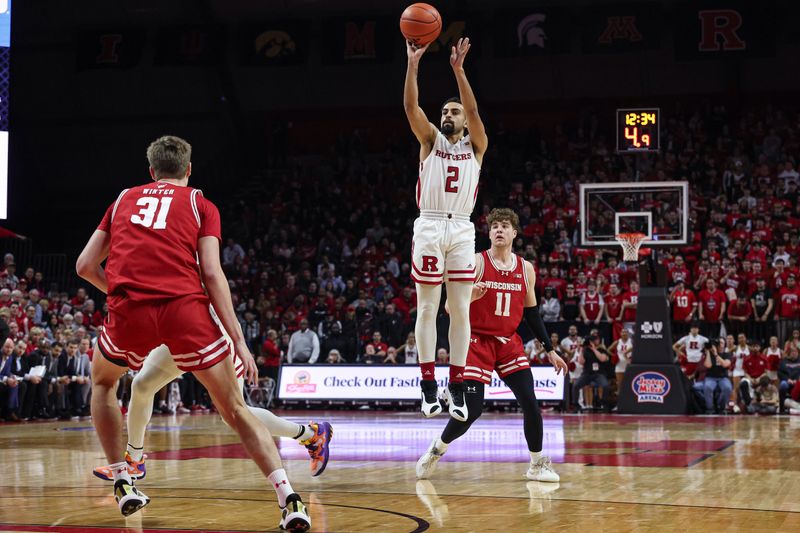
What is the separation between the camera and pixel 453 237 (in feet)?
25.2

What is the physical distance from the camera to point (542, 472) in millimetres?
7836

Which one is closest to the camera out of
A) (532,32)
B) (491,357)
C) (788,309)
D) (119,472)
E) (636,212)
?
(119,472)

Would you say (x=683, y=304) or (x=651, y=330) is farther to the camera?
(x=683, y=304)

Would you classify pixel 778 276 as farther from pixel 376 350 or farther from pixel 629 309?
pixel 376 350

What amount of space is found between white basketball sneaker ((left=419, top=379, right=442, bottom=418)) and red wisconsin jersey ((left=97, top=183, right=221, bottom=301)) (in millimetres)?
2632

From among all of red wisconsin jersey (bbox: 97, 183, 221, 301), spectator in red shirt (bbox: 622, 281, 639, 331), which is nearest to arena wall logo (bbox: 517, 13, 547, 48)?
spectator in red shirt (bbox: 622, 281, 639, 331)

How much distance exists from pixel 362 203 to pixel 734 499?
2234 centimetres

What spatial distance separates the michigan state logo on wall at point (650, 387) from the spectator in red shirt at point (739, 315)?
2746 mm

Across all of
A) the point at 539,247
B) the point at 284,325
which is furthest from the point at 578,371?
the point at 284,325

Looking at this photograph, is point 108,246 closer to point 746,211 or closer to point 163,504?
point 163,504

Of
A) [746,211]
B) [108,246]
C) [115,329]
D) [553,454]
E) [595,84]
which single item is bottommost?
[553,454]

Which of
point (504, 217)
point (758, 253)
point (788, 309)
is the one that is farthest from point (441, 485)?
point (758, 253)

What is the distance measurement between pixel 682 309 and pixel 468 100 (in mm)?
14177

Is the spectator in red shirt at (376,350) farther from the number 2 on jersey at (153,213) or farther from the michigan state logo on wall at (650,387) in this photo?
the number 2 on jersey at (153,213)
